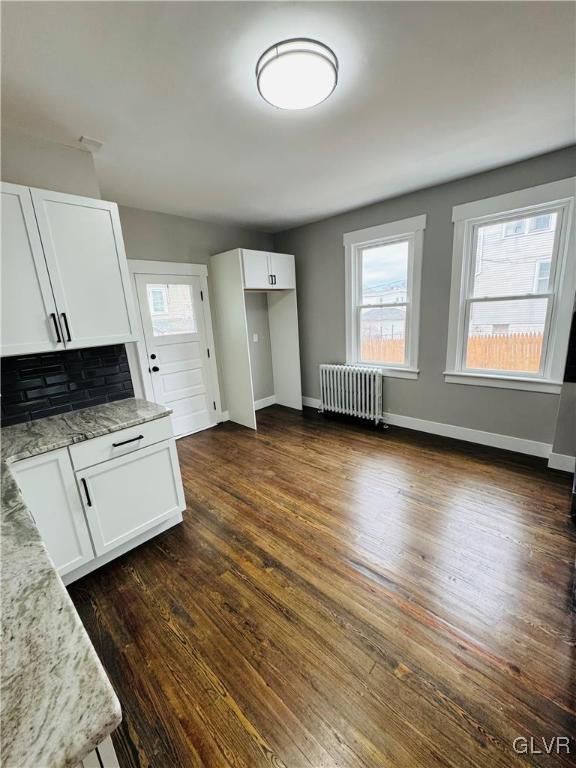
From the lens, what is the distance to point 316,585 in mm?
1778

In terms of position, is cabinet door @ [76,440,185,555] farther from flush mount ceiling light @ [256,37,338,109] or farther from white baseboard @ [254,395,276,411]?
white baseboard @ [254,395,276,411]

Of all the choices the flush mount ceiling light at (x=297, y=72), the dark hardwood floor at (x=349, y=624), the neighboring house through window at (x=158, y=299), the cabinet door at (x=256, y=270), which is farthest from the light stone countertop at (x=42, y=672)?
the cabinet door at (x=256, y=270)

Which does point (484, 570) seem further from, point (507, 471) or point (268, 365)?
point (268, 365)

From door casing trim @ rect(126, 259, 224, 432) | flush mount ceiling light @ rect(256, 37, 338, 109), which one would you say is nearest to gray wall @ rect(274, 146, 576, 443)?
door casing trim @ rect(126, 259, 224, 432)

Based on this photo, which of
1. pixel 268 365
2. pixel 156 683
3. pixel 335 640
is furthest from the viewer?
pixel 268 365

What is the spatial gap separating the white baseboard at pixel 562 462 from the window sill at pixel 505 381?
0.55 meters

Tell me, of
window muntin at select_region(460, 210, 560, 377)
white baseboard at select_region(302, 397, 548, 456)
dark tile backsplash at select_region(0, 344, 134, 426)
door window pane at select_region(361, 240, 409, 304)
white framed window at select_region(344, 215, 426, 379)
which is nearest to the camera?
dark tile backsplash at select_region(0, 344, 134, 426)

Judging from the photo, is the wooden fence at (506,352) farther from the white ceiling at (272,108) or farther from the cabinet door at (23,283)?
the cabinet door at (23,283)

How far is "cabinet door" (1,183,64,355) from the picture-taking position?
67.2 inches

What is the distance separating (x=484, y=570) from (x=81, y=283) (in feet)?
9.89

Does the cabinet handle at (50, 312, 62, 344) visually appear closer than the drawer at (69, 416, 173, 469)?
No

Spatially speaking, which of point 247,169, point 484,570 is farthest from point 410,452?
point 247,169

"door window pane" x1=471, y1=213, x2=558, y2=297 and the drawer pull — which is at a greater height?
"door window pane" x1=471, y1=213, x2=558, y2=297

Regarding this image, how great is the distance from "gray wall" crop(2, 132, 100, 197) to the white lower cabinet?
66.0 inches
